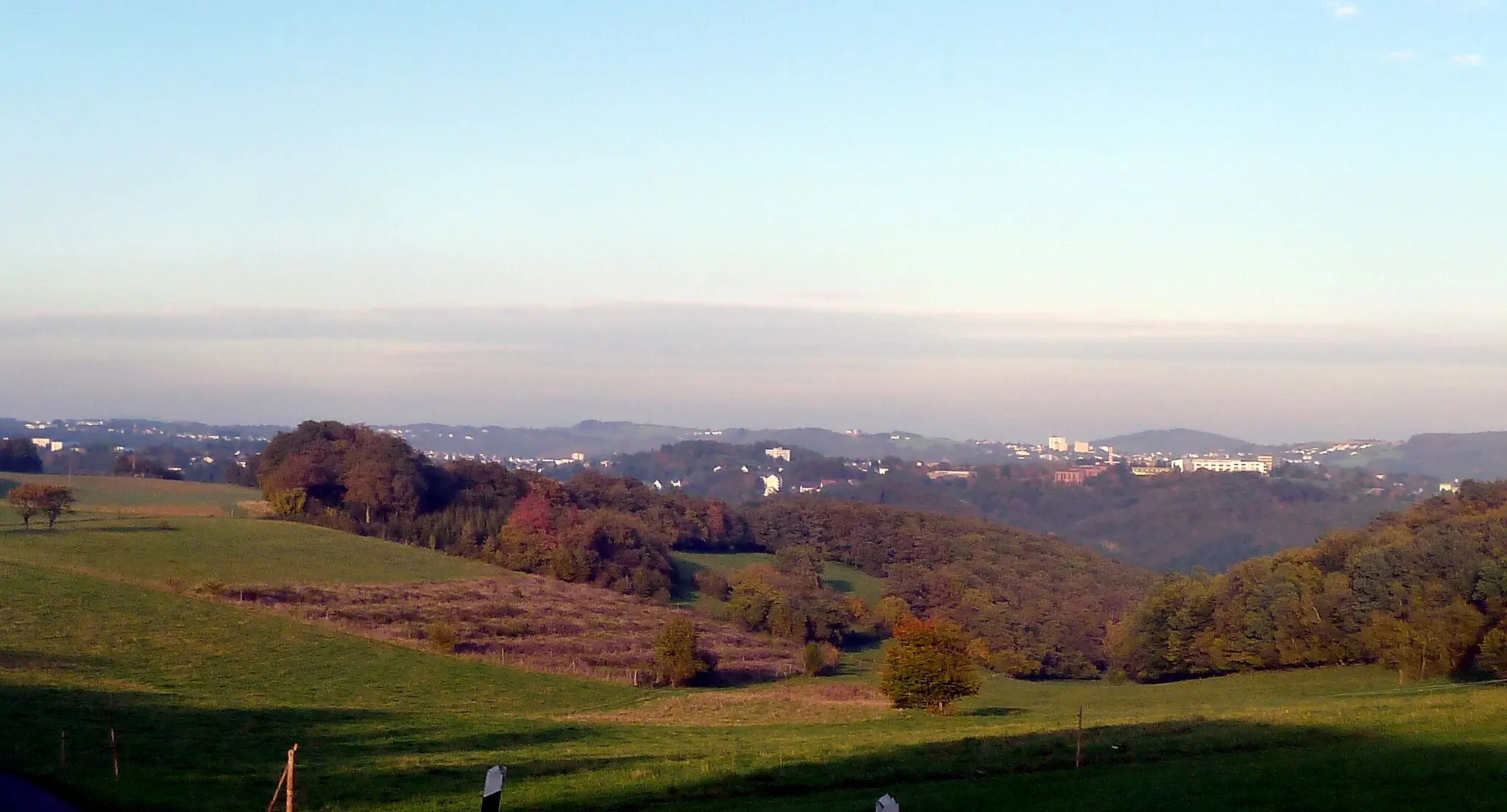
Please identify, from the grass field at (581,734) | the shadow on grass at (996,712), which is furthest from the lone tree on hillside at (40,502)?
the shadow on grass at (996,712)

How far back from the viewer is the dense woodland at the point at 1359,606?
47344mm

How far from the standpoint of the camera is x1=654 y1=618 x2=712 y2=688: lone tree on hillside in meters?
52.7

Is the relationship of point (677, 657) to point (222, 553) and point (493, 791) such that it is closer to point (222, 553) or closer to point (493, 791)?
point (222, 553)

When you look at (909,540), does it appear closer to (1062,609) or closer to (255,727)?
(1062,609)

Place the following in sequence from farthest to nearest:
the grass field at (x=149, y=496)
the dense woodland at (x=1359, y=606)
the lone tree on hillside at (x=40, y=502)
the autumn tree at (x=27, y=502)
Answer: the grass field at (x=149, y=496) → the lone tree on hillside at (x=40, y=502) → the autumn tree at (x=27, y=502) → the dense woodland at (x=1359, y=606)

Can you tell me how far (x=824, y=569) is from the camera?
109250 millimetres

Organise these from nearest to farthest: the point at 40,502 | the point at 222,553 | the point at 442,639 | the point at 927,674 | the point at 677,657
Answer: the point at 927,674, the point at 442,639, the point at 677,657, the point at 222,553, the point at 40,502

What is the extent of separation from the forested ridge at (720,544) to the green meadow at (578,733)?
3190cm

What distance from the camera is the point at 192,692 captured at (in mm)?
32281

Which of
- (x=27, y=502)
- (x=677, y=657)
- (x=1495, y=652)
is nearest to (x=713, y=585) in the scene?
(x=677, y=657)

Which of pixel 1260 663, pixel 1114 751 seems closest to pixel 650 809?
pixel 1114 751

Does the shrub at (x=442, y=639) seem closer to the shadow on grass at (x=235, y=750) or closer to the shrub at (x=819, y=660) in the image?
the shadow on grass at (x=235, y=750)

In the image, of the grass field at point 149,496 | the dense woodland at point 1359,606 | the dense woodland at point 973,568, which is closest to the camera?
the dense woodland at point 1359,606

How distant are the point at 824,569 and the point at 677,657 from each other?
5746 centimetres
